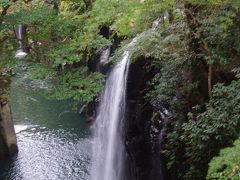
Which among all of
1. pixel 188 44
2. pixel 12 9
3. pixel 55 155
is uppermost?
pixel 12 9

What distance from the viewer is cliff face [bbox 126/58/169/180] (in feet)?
30.3

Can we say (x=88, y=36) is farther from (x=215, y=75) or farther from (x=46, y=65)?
(x=215, y=75)

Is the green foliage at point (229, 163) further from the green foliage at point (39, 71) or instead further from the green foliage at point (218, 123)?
the green foliage at point (39, 71)

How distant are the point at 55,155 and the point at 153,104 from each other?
7192 millimetres

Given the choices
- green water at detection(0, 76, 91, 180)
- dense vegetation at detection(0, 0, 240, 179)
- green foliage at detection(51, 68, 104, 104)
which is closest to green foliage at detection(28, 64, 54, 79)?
dense vegetation at detection(0, 0, 240, 179)

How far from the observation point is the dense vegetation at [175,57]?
6.85 metres

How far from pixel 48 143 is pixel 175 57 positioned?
9.64m

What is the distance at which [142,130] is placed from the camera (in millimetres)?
9797

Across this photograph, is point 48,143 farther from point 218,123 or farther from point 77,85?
point 218,123

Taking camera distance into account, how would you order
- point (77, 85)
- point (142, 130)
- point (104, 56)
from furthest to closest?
point (104, 56) → point (142, 130) → point (77, 85)

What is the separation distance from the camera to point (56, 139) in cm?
1662

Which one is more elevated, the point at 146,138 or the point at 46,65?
the point at 46,65

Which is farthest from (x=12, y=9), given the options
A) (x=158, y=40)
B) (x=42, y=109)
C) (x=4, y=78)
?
(x=42, y=109)

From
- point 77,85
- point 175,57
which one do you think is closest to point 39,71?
point 77,85
